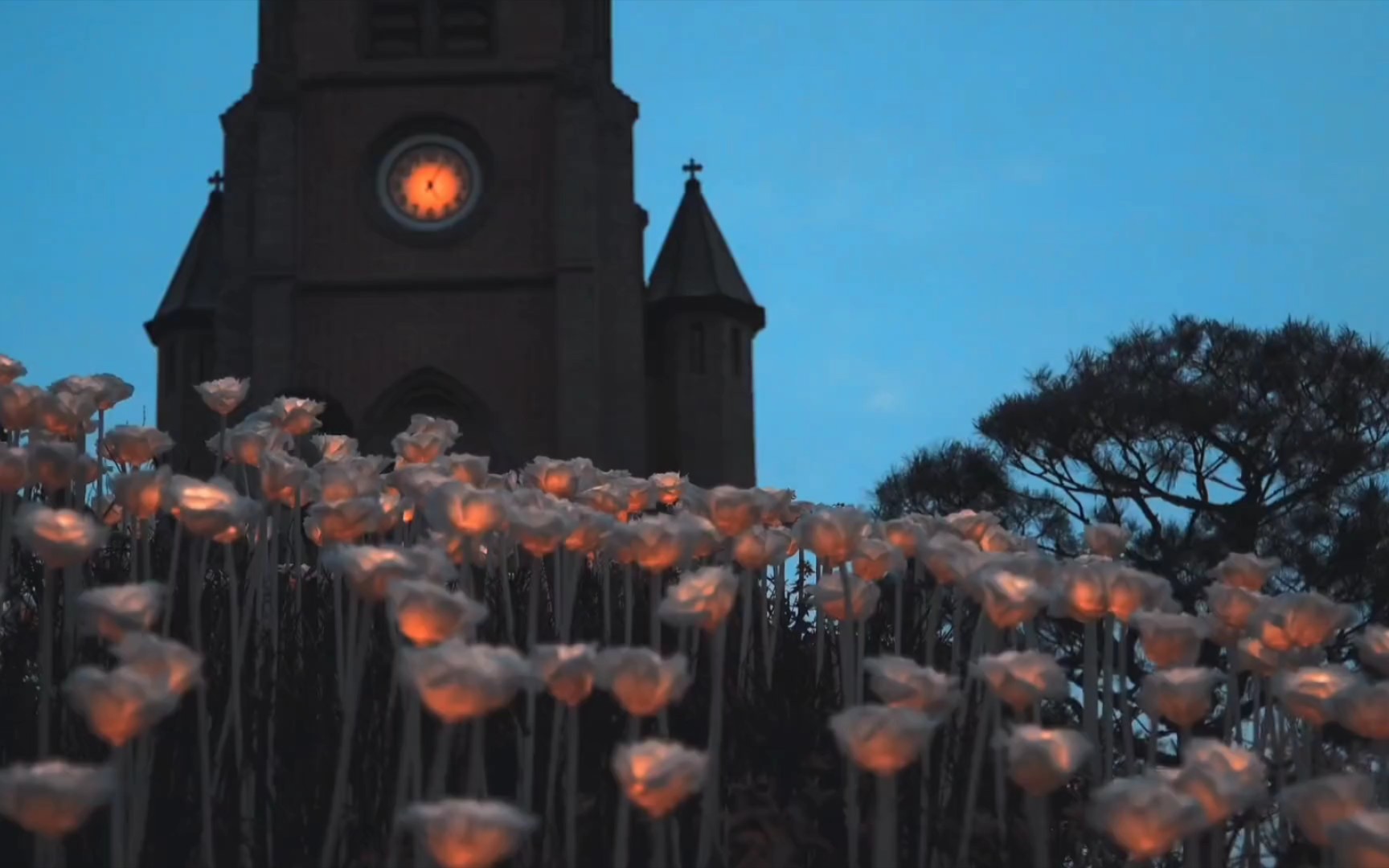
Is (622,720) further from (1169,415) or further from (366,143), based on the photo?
(366,143)

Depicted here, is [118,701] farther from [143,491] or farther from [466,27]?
[466,27]

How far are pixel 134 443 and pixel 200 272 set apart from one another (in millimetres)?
39903

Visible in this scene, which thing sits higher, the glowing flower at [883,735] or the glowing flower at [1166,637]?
the glowing flower at [1166,637]

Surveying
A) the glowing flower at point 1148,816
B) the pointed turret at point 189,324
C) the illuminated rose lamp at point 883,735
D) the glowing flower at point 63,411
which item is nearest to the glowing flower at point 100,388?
the glowing flower at point 63,411

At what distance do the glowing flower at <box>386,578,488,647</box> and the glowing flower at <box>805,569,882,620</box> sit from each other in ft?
3.83

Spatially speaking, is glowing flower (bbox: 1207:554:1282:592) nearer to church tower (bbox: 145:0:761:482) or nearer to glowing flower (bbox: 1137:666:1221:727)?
glowing flower (bbox: 1137:666:1221:727)

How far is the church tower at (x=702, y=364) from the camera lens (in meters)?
39.4

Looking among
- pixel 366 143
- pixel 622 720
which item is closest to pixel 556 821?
pixel 622 720

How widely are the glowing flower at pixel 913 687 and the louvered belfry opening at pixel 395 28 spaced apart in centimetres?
3542

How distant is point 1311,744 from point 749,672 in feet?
4.46

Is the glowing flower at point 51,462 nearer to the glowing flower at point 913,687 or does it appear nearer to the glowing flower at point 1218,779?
the glowing flower at point 913,687

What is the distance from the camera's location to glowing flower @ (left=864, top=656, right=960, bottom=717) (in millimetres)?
3109

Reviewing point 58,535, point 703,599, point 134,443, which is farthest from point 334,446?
point 703,599

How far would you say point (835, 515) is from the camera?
393cm
